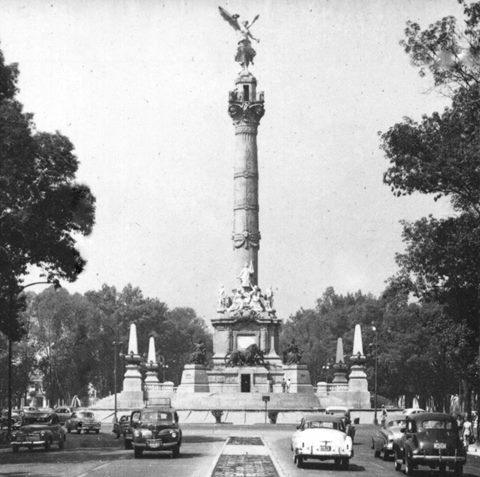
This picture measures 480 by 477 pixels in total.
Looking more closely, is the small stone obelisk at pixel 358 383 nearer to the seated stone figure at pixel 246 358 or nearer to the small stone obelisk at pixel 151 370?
the seated stone figure at pixel 246 358

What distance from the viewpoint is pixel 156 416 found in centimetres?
3331

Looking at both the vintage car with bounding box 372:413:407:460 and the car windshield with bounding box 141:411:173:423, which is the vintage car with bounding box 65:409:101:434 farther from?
the vintage car with bounding box 372:413:407:460

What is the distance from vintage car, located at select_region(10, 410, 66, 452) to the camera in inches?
1464

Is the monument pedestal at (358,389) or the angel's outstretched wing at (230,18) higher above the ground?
the angel's outstretched wing at (230,18)

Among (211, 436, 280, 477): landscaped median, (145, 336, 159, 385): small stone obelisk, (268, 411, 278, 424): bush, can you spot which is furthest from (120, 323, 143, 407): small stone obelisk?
(211, 436, 280, 477): landscaped median

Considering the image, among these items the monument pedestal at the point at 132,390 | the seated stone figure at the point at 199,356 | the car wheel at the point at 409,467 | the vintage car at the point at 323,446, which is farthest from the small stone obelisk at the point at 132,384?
the car wheel at the point at 409,467

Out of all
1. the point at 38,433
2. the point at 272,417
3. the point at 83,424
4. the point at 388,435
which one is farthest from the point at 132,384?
the point at 388,435

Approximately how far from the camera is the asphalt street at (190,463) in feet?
85.2

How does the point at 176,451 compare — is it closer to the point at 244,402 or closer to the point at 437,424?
the point at 437,424

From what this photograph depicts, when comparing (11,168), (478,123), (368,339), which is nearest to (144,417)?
(11,168)

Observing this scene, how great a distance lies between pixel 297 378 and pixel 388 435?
49.0 m

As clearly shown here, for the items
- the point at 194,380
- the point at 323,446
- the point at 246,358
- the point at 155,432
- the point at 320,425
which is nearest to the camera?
the point at 323,446

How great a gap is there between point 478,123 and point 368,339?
9053 centimetres

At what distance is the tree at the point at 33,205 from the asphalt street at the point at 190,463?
316 inches
